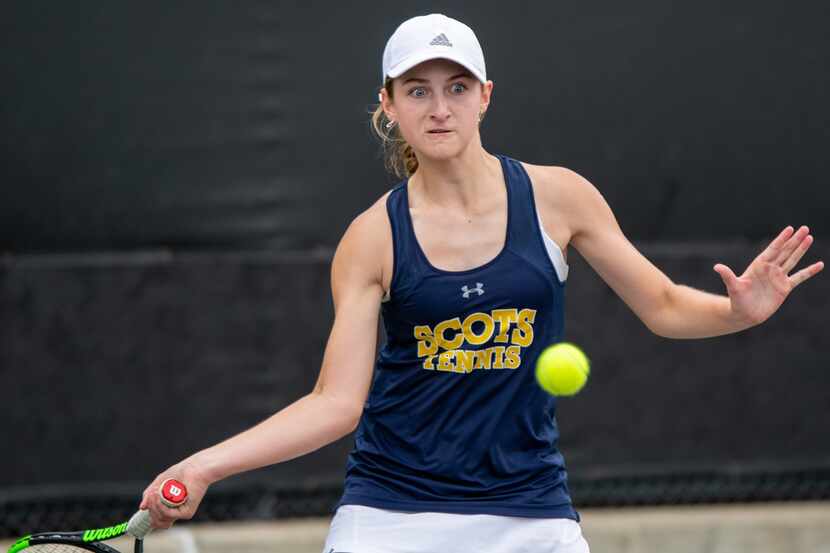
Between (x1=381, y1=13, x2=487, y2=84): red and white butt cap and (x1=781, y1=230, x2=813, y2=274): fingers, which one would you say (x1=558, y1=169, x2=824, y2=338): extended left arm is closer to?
(x1=781, y1=230, x2=813, y2=274): fingers

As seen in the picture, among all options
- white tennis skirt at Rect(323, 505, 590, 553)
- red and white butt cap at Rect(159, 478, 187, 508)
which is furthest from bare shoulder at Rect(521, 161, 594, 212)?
red and white butt cap at Rect(159, 478, 187, 508)

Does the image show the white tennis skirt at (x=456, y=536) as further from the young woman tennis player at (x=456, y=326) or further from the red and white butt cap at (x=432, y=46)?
the red and white butt cap at (x=432, y=46)

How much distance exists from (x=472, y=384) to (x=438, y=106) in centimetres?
63

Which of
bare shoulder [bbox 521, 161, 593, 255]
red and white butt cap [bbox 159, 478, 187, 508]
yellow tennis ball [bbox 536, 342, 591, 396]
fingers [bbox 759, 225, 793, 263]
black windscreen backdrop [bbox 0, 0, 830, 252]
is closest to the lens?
red and white butt cap [bbox 159, 478, 187, 508]

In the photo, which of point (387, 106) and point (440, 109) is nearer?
point (440, 109)

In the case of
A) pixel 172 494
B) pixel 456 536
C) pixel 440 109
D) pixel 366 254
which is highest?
pixel 440 109

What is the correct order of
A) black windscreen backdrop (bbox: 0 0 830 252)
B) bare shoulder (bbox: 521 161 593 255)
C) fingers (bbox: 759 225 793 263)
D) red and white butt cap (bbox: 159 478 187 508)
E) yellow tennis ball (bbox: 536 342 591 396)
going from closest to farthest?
red and white butt cap (bbox: 159 478 187 508) < yellow tennis ball (bbox: 536 342 591 396) < fingers (bbox: 759 225 793 263) < bare shoulder (bbox: 521 161 593 255) < black windscreen backdrop (bbox: 0 0 830 252)

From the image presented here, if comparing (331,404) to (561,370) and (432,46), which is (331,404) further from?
(432,46)

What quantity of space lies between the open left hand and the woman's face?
0.65 meters

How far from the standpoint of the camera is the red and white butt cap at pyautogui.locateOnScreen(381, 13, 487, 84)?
11.3 feet

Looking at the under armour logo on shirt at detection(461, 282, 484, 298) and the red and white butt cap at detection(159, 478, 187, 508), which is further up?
the under armour logo on shirt at detection(461, 282, 484, 298)

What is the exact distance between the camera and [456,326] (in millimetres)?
3504

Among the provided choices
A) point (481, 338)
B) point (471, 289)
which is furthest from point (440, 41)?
point (481, 338)

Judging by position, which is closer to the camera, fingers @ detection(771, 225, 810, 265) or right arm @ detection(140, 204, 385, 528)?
right arm @ detection(140, 204, 385, 528)
